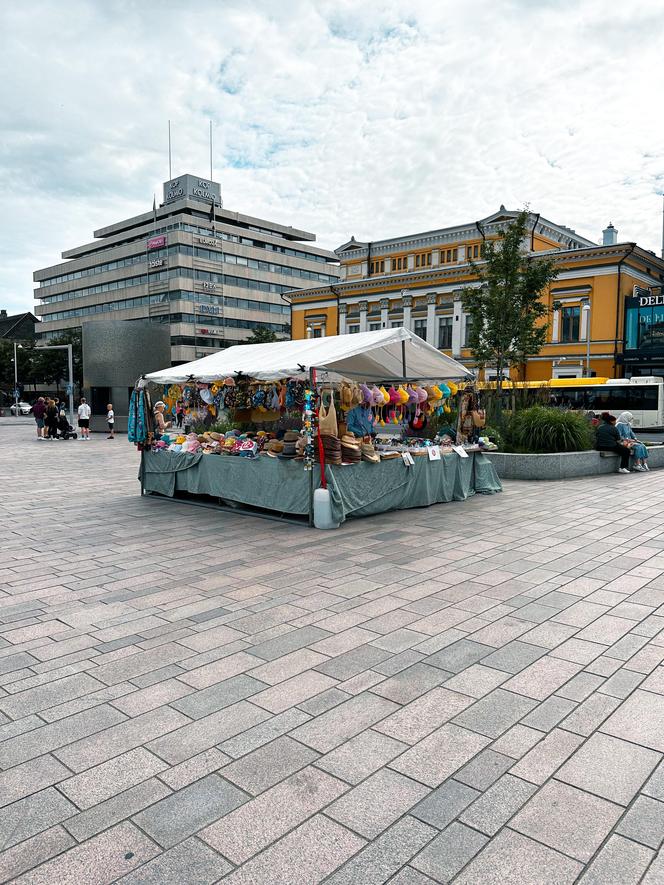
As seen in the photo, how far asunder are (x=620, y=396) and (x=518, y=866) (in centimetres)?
2929

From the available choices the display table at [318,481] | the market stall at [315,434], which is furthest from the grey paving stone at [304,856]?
the display table at [318,481]

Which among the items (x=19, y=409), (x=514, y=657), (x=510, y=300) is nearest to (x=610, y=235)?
(x=510, y=300)

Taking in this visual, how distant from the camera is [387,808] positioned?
101 inches

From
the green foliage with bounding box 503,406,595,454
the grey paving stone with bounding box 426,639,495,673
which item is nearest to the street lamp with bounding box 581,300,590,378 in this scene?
the green foliage with bounding box 503,406,595,454

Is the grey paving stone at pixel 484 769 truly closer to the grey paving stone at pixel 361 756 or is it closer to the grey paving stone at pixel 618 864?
Result: the grey paving stone at pixel 361 756

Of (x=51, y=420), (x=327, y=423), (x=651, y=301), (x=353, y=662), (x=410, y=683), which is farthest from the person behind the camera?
(x=651, y=301)

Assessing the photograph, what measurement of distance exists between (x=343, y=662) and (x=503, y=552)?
3454 mm

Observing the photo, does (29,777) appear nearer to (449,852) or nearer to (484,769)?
(449,852)

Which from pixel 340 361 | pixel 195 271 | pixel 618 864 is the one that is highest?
pixel 195 271

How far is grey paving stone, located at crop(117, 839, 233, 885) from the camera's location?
218 cm

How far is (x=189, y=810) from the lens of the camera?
2.55 m

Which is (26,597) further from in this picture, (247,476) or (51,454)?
(51,454)

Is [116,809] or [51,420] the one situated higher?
[51,420]

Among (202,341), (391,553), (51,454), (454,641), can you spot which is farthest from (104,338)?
(202,341)
